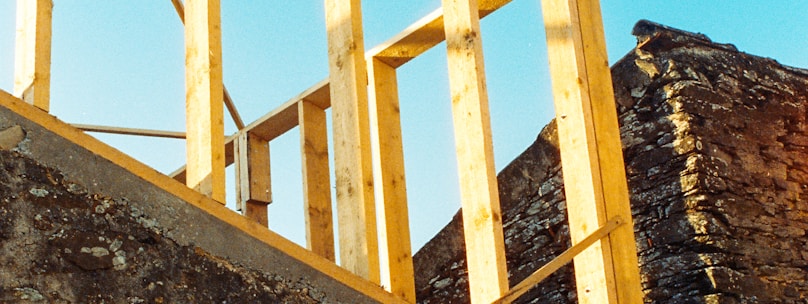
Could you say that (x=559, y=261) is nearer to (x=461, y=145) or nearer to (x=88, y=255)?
(x=461, y=145)

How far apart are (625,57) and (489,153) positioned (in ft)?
11.4

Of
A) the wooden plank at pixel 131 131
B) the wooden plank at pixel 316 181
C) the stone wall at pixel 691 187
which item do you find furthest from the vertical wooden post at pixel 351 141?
the stone wall at pixel 691 187

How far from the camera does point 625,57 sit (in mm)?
6914

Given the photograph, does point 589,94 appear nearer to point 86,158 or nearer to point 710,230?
point 86,158

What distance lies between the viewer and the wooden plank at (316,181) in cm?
532

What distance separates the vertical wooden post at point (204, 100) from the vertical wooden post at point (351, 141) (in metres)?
0.42

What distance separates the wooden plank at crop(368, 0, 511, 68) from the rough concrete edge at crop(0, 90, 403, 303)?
4.12ft

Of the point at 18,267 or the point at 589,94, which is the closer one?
the point at 18,267

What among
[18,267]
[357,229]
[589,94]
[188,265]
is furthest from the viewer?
[589,94]

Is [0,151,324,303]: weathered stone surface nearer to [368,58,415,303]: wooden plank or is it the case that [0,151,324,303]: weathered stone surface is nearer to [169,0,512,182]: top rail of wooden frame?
[368,58,415,303]: wooden plank

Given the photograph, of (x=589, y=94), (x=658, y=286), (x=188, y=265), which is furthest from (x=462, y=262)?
(x=188, y=265)

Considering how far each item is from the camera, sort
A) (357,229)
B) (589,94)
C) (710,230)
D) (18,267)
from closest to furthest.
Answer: (18,267) < (357,229) < (589,94) < (710,230)

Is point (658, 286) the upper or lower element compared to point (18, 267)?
upper

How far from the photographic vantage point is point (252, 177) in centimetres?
586
